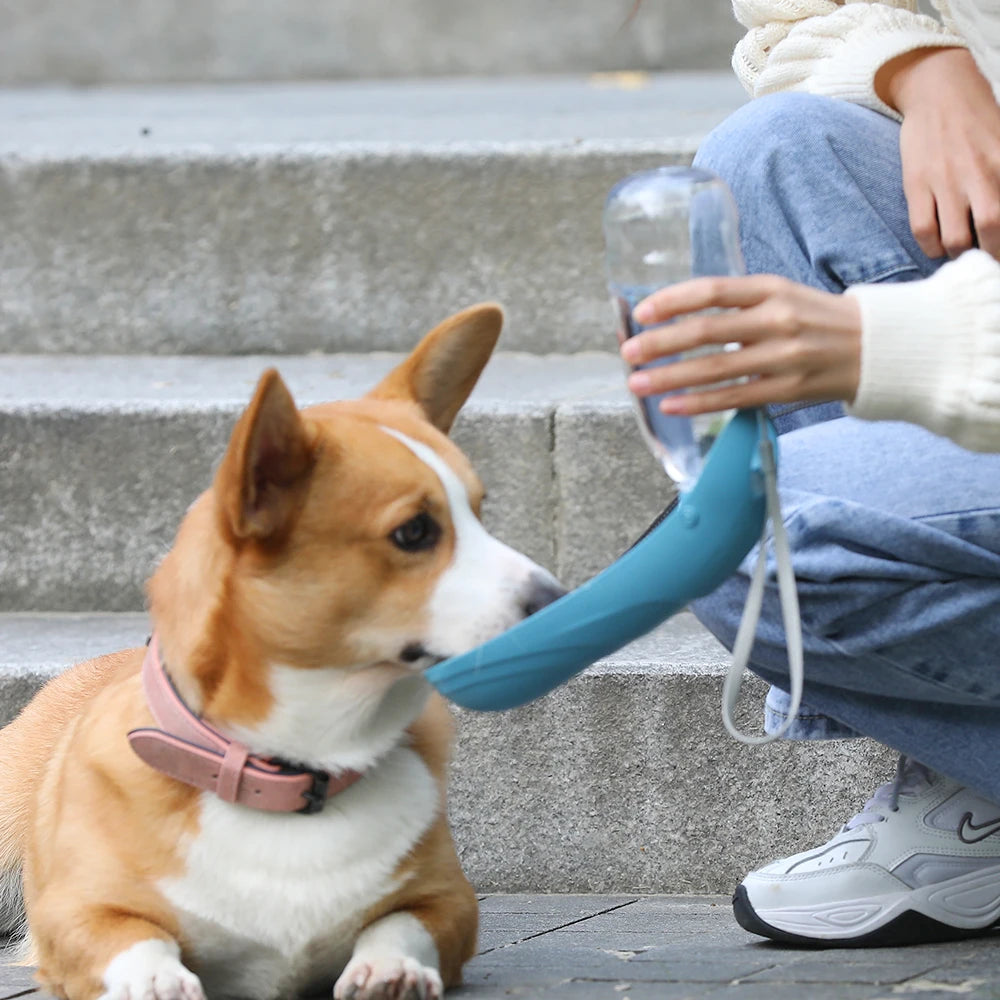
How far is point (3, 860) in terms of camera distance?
2031mm

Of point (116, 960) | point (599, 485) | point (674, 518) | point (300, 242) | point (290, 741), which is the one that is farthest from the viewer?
point (300, 242)

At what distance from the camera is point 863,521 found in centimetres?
149

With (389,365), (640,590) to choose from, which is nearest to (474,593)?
(640,590)

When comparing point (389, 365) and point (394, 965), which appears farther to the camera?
point (389, 365)

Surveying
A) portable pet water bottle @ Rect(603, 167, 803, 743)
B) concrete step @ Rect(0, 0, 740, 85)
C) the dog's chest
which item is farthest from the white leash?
concrete step @ Rect(0, 0, 740, 85)

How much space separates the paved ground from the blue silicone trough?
1.07 feet

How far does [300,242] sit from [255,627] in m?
1.73

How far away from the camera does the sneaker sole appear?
170cm

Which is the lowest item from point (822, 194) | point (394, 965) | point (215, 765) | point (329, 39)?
point (329, 39)

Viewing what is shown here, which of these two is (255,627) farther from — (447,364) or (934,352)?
(934,352)

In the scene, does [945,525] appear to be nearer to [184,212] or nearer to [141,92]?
[184,212]

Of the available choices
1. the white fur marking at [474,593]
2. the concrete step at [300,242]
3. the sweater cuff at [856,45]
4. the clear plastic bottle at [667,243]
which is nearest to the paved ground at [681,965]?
the white fur marking at [474,593]

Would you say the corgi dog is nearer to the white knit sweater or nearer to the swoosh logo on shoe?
the white knit sweater

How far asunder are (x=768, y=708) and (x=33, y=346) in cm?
189
